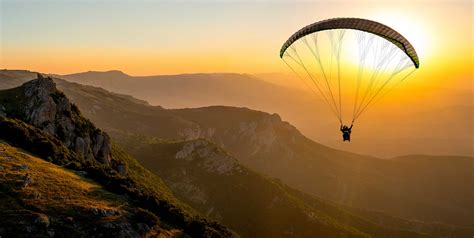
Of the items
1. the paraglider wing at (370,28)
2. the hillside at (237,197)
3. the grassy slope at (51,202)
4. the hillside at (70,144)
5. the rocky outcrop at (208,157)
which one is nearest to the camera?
the grassy slope at (51,202)

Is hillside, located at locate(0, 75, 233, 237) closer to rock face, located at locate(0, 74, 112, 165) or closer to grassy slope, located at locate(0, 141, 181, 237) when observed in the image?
rock face, located at locate(0, 74, 112, 165)

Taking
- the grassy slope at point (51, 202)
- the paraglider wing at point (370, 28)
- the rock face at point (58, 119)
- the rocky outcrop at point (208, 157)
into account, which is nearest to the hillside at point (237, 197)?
the rocky outcrop at point (208, 157)

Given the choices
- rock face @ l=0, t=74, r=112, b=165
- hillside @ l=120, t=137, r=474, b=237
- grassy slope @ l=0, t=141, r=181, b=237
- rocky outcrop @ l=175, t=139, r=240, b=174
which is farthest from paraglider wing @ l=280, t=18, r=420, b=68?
rocky outcrop @ l=175, t=139, r=240, b=174

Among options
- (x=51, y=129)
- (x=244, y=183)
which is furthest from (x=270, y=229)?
(x=51, y=129)

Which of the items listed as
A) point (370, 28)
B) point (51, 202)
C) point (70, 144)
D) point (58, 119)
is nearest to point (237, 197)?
point (70, 144)

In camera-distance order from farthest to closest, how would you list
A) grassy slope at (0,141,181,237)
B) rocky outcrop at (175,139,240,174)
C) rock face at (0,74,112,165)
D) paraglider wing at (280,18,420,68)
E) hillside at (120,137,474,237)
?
rocky outcrop at (175,139,240,174), hillside at (120,137,474,237), rock face at (0,74,112,165), paraglider wing at (280,18,420,68), grassy slope at (0,141,181,237)

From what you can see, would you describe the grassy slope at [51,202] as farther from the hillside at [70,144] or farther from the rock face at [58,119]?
the rock face at [58,119]

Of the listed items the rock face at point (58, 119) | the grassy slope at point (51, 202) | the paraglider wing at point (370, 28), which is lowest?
the grassy slope at point (51, 202)
